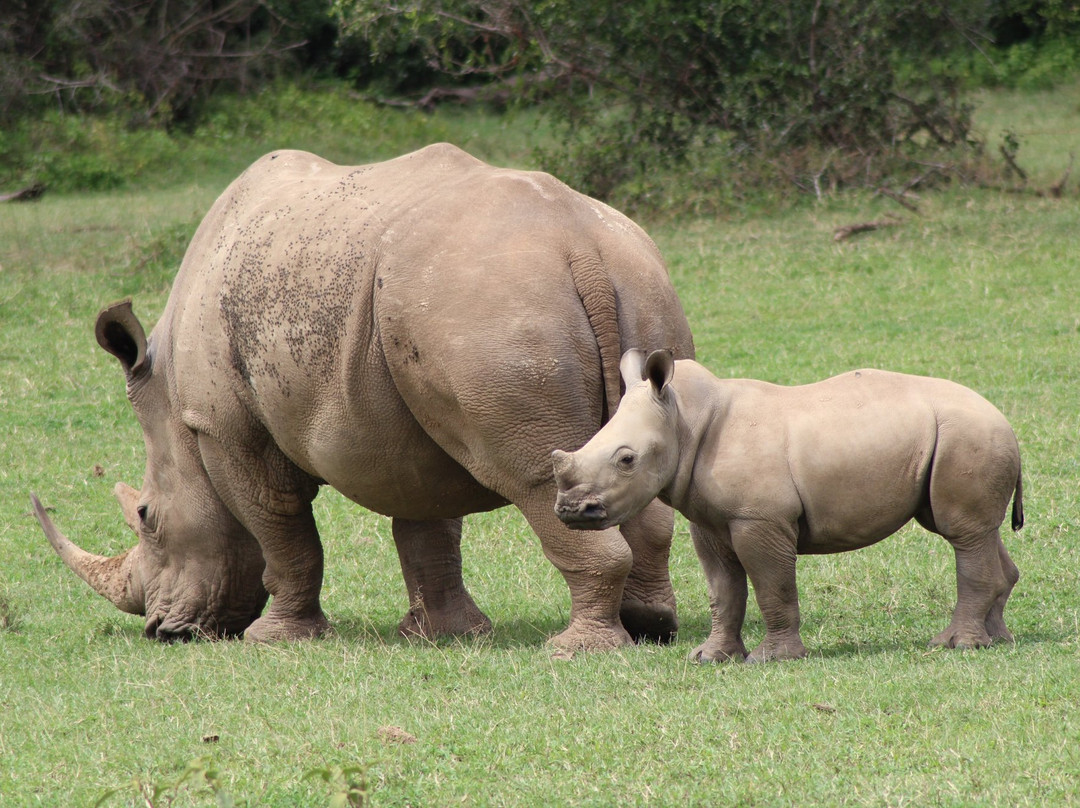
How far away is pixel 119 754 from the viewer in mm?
5152

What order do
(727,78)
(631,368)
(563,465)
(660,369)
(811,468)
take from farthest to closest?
(727,78) → (631,368) → (811,468) → (660,369) → (563,465)

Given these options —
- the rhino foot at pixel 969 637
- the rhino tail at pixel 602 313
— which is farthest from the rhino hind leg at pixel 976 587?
the rhino tail at pixel 602 313

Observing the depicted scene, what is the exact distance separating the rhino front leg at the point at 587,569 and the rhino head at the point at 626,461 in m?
0.69

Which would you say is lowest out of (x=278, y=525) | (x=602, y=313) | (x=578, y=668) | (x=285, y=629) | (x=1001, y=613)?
(x=285, y=629)

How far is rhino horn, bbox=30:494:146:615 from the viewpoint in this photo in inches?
309

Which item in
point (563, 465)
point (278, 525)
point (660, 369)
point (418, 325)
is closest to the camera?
point (563, 465)

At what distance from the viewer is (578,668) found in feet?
19.2

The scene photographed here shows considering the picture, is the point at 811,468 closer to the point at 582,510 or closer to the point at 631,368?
the point at 631,368

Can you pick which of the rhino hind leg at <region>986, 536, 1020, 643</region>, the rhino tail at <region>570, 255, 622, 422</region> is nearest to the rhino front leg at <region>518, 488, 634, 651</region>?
the rhino tail at <region>570, 255, 622, 422</region>

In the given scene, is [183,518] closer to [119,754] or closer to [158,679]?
[158,679]

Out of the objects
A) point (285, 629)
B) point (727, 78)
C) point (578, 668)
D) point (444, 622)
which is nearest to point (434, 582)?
point (444, 622)

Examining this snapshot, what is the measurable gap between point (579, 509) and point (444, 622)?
228 cm

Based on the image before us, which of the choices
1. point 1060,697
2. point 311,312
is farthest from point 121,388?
point 1060,697

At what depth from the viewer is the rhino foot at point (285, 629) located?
7.34m
